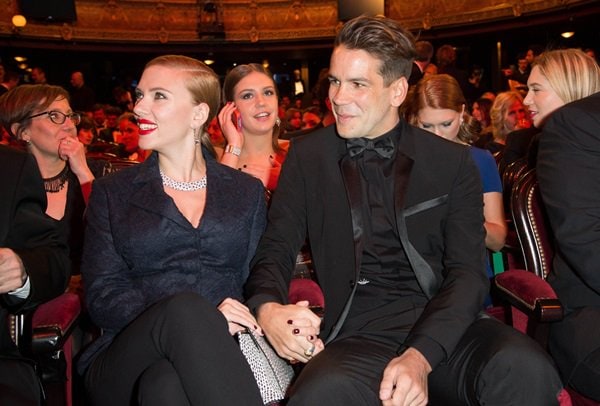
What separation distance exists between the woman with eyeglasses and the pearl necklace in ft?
3.01

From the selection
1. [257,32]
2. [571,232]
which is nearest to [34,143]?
[571,232]

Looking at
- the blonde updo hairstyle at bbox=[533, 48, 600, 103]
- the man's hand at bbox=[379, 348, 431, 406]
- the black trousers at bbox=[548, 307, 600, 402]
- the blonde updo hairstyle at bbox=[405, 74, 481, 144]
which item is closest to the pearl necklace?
the man's hand at bbox=[379, 348, 431, 406]

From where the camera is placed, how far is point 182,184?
2387 millimetres

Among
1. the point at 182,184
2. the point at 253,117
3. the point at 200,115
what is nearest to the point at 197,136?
the point at 200,115

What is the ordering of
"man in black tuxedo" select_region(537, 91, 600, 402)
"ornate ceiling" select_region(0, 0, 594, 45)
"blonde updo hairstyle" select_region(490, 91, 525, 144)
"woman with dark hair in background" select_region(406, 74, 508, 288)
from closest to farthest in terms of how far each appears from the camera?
"man in black tuxedo" select_region(537, 91, 600, 402)
"woman with dark hair in background" select_region(406, 74, 508, 288)
"blonde updo hairstyle" select_region(490, 91, 525, 144)
"ornate ceiling" select_region(0, 0, 594, 45)

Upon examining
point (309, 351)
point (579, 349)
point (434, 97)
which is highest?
point (434, 97)

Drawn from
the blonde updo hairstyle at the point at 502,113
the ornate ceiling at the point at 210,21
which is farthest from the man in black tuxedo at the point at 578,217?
the ornate ceiling at the point at 210,21

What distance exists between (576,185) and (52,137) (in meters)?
2.40

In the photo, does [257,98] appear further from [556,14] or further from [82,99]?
[556,14]

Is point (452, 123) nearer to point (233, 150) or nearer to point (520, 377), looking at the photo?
point (233, 150)

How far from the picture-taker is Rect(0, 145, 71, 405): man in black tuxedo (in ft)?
6.33

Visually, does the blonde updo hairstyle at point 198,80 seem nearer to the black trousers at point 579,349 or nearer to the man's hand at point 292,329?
the man's hand at point 292,329

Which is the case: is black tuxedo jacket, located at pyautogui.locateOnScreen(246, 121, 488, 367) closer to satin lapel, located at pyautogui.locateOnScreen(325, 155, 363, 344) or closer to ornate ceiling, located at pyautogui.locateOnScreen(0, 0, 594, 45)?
satin lapel, located at pyautogui.locateOnScreen(325, 155, 363, 344)

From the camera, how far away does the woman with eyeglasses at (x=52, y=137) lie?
317 cm
